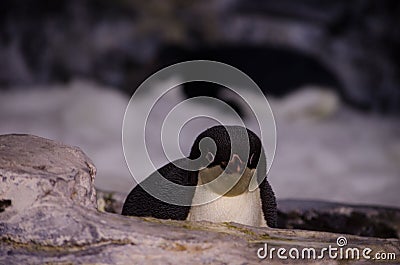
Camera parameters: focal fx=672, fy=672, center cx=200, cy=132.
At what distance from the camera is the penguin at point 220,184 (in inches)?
51.1

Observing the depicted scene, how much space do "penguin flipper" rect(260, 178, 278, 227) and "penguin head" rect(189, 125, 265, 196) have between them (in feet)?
0.32

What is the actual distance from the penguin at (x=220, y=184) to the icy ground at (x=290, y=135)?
1.53 meters

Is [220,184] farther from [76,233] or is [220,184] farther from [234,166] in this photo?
[76,233]

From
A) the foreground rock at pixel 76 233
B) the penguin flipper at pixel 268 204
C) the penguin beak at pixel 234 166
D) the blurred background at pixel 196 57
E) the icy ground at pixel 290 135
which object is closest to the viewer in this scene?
the foreground rock at pixel 76 233

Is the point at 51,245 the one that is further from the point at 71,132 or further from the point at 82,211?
the point at 71,132

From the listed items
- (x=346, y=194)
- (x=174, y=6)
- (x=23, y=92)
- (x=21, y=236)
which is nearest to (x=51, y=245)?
(x=21, y=236)

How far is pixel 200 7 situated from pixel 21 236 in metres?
3.46

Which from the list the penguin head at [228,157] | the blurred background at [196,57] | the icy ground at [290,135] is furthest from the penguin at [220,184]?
the blurred background at [196,57]

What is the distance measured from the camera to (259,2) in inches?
173

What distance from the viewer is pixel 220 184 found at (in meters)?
1.33

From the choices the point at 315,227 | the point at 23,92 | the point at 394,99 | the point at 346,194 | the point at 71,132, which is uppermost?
the point at 394,99
